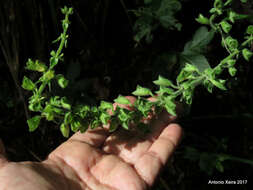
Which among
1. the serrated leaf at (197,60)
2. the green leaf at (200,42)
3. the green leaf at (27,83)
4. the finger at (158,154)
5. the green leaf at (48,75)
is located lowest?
the finger at (158,154)

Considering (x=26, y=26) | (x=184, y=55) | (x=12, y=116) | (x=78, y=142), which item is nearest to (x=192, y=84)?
(x=184, y=55)

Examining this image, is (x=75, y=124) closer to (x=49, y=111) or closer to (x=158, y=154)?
(x=49, y=111)

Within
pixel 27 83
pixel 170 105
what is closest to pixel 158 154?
pixel 170 105

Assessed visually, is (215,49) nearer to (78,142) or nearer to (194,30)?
(194,30)

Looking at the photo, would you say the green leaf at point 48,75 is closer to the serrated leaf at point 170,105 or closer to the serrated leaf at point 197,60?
the serrated leaf at point 170,105

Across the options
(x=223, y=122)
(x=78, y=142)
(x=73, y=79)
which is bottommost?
(x=223, y=122)

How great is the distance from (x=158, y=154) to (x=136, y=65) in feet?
2.90

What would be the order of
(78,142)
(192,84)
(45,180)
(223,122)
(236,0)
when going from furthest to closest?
(223,122) → (236,0) → (78,142) → (192,84) → (45,180)

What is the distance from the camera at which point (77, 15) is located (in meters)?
2.15

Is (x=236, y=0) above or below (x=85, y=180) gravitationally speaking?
above

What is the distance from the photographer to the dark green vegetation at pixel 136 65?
202 centimetres

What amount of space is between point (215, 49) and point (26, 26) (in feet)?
4.85

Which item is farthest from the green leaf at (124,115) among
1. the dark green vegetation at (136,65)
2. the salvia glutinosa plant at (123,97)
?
the dark green vegetation at (136,65)

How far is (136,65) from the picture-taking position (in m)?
2.34
